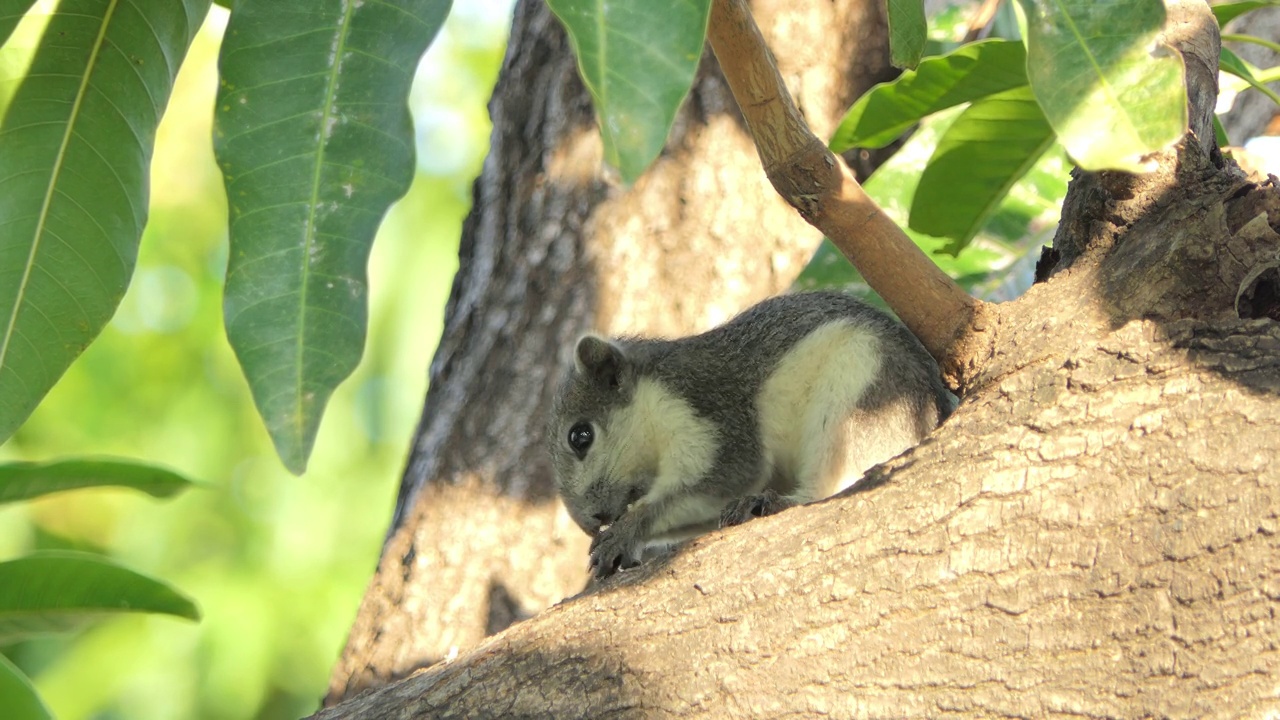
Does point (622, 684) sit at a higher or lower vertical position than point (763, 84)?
lower

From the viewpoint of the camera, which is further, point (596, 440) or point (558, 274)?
point (558, 274)

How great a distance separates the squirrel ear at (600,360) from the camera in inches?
136

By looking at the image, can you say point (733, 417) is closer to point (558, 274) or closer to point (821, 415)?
point (821, 415)

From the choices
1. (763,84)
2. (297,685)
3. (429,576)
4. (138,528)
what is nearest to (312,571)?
(297,685)

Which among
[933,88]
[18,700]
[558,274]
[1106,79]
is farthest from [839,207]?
[18,700]

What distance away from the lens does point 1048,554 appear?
1.80 metres

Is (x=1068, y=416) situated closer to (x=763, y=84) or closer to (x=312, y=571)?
(x=763, y=84)

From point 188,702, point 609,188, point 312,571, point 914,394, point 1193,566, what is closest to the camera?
point 1193,566

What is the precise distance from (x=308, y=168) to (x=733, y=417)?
1918 millimetres

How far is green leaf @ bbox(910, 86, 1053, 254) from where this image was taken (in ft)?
9.52

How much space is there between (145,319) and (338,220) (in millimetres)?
5235

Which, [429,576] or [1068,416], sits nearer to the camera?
[1068,416]

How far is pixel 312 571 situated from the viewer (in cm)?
598

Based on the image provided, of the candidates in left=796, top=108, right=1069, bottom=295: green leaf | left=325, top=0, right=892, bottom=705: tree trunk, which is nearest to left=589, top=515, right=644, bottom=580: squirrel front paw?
left=325, top=0, right=892, bottom=705: tree trunk
